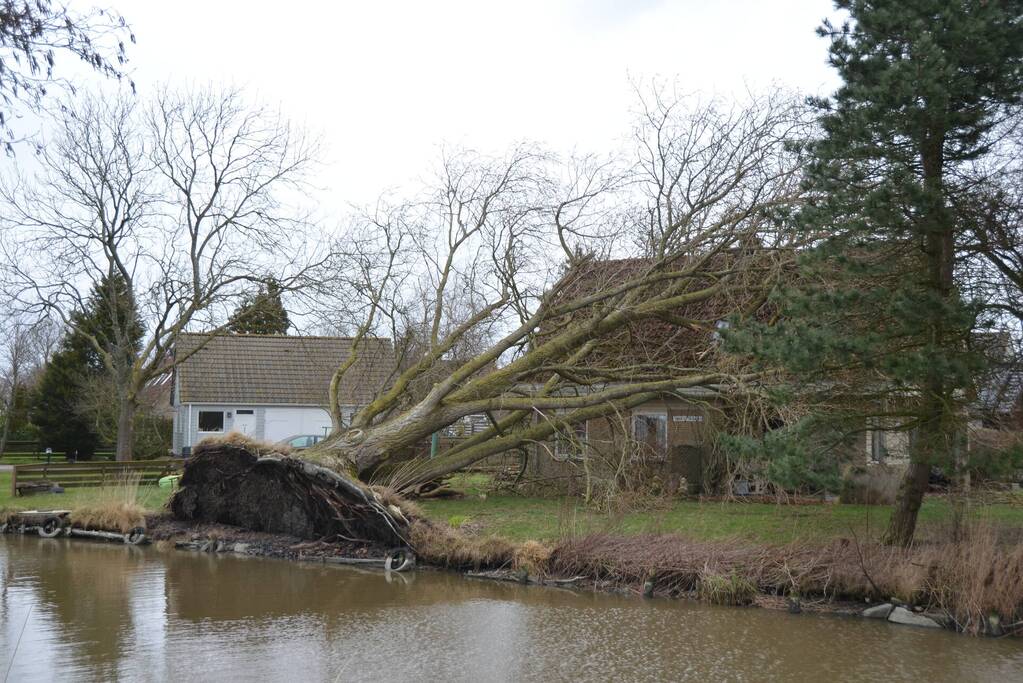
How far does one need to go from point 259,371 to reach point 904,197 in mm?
30987

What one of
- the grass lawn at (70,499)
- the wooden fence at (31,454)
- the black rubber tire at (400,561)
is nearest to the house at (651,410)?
the black rubber tire at (400,561)

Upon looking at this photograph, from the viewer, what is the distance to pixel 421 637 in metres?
9.93

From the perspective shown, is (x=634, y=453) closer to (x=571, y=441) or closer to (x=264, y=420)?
(x=571, y=441)

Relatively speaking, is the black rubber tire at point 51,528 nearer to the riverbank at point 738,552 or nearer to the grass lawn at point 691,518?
the grass lawn at point 691,518

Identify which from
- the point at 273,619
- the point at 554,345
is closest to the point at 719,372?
the point at 554,345

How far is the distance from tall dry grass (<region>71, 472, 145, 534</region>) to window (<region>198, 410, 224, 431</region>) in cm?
1831

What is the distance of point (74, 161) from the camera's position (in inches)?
944

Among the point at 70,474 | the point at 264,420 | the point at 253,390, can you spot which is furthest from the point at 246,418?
the point at 70,474

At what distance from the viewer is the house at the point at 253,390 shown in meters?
36.3

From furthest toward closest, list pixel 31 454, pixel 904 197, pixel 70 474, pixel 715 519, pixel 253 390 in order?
pixel 31 454
pixel 253 390
pixel 70 474
pixel 715 519
pixel 904 197

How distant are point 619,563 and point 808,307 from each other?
13.8 feet

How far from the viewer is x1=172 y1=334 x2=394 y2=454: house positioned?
36344mm

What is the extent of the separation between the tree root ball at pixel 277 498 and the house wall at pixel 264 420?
752 inches

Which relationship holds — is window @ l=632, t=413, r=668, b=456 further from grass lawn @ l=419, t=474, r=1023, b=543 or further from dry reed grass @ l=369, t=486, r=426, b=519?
dry reed grass @ l=369, t=486, r=426, b=519
